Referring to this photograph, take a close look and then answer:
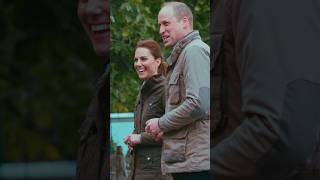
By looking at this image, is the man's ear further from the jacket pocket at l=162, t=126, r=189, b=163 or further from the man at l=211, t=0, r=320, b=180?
the jacket pocket at l=162, t=126, r=189, b=163

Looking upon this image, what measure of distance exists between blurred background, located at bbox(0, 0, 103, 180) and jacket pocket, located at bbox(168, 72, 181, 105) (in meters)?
3.13

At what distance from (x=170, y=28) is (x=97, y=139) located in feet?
1.50

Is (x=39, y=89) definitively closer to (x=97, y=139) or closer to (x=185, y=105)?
(x=97, y=139)

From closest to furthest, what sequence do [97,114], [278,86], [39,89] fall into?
[278,86] < [97,114] < [39,89]

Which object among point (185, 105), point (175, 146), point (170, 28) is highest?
point (170, 28)

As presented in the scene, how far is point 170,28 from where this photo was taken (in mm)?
2307

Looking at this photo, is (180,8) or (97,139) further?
(97,139)

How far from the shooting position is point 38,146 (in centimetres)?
588

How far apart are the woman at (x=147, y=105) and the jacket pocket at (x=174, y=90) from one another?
25 mm

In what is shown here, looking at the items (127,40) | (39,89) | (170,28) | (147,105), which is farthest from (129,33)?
(39,89)

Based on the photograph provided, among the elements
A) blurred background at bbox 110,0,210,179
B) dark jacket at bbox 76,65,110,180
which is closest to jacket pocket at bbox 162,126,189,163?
blurred background at bbox 110,0,210,179

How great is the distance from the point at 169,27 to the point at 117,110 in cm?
30

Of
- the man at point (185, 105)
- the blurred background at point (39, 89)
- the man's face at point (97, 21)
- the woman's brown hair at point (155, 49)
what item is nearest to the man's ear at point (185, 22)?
the man at point (185, 105)

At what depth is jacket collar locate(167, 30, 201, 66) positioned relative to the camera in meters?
2.30
